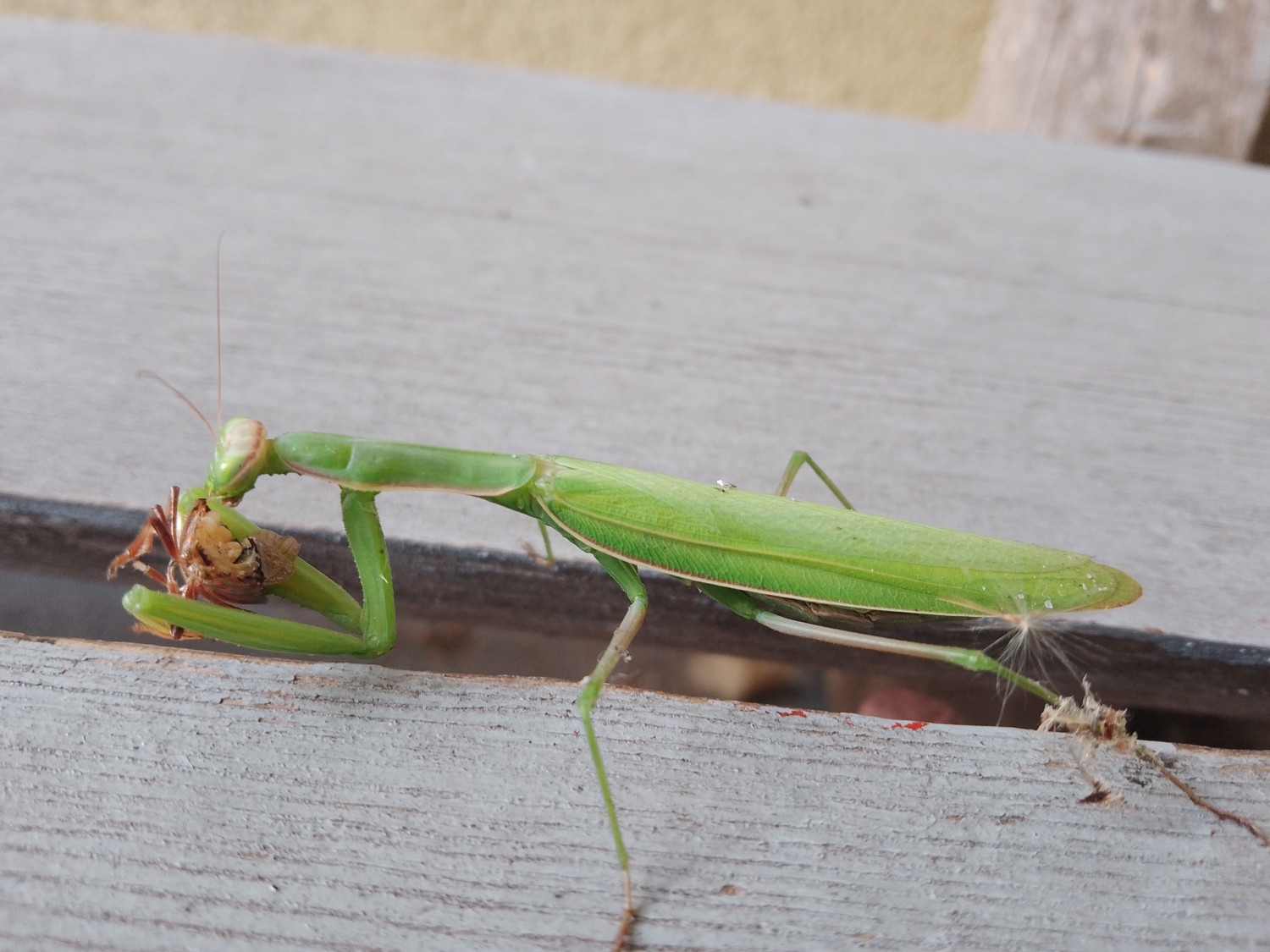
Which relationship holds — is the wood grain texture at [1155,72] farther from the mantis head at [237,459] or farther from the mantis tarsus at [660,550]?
the mantis head at [237,459]

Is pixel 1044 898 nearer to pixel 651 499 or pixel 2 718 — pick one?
pixel 651 499

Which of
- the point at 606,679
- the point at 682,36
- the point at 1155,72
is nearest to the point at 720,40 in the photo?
the point at 682,36

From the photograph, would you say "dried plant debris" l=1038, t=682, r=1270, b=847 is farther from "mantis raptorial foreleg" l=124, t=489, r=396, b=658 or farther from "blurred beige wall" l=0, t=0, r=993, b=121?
"blurred beige wall" l=0, t=0, r=993, b=121

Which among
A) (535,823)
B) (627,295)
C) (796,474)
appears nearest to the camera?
(535,823)

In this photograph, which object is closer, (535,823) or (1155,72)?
(535,823)

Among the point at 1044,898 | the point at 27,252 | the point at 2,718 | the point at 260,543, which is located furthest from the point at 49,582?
the point at 1044,898

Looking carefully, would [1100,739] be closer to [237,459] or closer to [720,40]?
[237,459]
